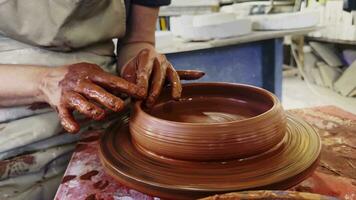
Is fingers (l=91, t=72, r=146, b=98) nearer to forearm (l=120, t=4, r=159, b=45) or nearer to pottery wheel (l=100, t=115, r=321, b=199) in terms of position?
pottery wheel (l=100, t=115, r=321, b=199)

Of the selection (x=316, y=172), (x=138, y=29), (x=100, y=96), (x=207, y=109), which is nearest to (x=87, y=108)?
(x=100, y=96)

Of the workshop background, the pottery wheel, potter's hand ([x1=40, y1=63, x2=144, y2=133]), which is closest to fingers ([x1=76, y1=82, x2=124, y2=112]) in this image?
potter's hand ([x1=40, y1=63, x2=144, y2=133])

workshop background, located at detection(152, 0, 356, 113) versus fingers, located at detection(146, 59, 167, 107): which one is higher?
fingers, located at detection(146, 59, 167, 107)

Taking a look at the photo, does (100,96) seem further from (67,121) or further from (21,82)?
(21,82)

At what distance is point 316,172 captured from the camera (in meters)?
0.72

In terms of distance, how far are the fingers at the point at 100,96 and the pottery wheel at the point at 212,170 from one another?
11 centimetres

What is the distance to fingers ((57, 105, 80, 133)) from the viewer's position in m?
0.71

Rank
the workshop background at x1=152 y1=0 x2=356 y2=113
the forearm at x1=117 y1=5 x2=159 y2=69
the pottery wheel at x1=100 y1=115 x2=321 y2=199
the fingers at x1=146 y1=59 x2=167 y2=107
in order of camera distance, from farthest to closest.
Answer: the workshop background at x1=152 y1=0 x2=356 y2=113 < the forearm at x1=117 y1=5 x2=159 y2=69 < the fingers at x1=146 y1=59 x2=167 y2=107 < the pottery wheel at x1=100 y1=115 x2=321 y2=199

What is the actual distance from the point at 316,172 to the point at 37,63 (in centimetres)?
73

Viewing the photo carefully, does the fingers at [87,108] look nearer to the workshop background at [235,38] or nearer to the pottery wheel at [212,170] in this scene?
the pottery wheel at [212,170]

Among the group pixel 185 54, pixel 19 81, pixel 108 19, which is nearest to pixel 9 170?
pixel 19 81

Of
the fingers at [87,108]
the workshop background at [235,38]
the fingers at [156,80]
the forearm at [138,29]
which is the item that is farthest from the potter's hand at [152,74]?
the workshop background at [235,38]

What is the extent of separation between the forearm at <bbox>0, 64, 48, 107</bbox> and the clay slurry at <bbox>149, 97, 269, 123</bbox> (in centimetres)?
27

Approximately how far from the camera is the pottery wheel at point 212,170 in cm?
60
